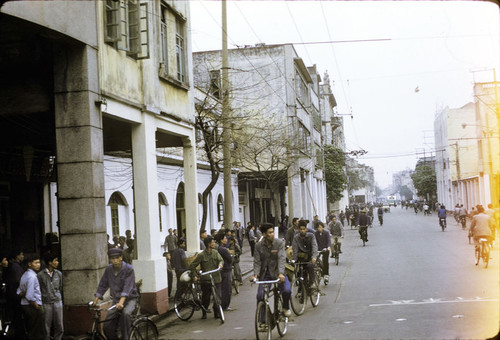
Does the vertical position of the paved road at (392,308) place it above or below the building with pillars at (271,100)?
below

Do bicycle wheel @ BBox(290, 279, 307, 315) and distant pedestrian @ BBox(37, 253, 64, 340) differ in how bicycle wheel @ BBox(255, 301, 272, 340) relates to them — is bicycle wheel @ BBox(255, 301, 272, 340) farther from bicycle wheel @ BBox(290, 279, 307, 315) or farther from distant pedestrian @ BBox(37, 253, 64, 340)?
distant pedestrian @ BBox(37, 253, 64, 340)

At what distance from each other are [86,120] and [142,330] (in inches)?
162

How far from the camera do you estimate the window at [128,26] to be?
12430 millimetres

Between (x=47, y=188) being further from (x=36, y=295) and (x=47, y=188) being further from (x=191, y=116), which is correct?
(x=36, y=295)

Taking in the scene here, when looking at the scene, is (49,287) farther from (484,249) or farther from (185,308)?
(484,249)

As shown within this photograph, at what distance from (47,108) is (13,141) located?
3871mm

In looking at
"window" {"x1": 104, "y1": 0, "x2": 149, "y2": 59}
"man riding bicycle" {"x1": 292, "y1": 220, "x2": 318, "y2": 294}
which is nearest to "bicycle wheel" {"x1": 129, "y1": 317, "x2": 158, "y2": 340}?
"man riding bicycle" {"x1": 292, "y1": 220, "x2": 318, "y2": 294}

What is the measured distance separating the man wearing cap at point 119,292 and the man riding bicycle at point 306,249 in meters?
4.95

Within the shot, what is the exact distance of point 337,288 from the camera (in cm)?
1608

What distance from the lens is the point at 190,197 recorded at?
17.0m

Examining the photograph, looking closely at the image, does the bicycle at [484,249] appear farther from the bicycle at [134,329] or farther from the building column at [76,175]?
the bicycle at [134,329]

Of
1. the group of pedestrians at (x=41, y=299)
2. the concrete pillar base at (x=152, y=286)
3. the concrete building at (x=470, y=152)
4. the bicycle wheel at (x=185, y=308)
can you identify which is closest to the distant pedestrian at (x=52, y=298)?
the group of pedestrians at (x=41, y=299)

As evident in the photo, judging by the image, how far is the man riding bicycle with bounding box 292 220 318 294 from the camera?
525 inches

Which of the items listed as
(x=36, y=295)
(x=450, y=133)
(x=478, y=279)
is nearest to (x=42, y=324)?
(x=36, y=295)
